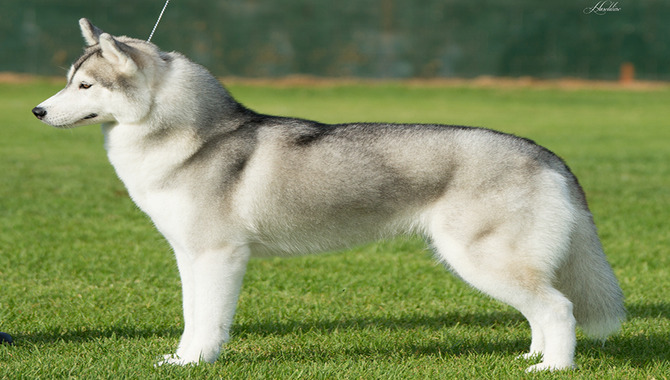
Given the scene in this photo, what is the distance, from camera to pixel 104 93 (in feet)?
13.9

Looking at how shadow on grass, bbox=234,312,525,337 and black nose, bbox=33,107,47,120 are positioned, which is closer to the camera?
black nose, bbox=33,107,47,120

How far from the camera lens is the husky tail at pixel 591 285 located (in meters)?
4.46

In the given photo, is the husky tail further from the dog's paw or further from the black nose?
the black nose

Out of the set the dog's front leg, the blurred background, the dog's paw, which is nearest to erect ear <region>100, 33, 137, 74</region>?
the dog's front leg

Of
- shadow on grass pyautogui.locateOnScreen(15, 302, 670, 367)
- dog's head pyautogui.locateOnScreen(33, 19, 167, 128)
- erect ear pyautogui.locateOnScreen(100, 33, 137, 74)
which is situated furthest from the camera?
shadow on grass pyautogui.locateOnScreen(15, 302, 670, 367)

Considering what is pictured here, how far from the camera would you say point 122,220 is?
8883 mm

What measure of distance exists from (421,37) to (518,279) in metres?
25.2

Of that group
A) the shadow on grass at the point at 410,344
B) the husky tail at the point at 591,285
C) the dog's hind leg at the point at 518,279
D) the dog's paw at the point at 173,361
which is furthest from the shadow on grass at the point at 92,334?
the husky tail at the point at 591,285

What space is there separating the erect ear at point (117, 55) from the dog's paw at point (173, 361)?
148 cm

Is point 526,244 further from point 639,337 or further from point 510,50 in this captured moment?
point 510,50

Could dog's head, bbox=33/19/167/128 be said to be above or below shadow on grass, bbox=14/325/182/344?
above

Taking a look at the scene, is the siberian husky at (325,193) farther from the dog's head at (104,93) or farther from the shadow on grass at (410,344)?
the shadow on grass at (410,344)

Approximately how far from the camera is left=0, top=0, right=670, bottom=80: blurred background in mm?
28109

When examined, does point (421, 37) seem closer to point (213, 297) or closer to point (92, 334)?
point (92, 334)
